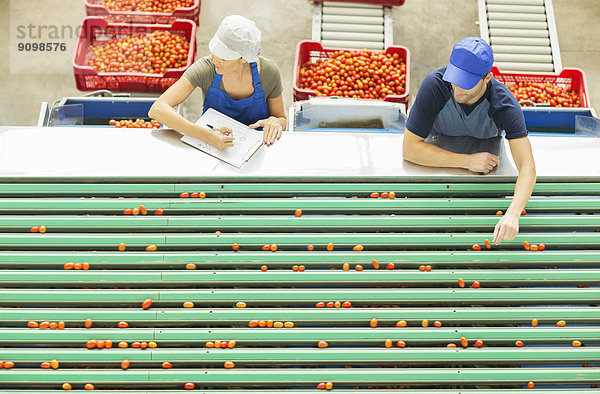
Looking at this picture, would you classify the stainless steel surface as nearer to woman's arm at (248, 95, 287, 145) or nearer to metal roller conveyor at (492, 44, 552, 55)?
woman's arm at (248, 95, 287, 145)

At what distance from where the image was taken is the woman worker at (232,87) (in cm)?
259

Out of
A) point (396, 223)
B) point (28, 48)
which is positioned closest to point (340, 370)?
point (396, 223)

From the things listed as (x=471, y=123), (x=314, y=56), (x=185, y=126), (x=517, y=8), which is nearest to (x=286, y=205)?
(x=185, y=126)

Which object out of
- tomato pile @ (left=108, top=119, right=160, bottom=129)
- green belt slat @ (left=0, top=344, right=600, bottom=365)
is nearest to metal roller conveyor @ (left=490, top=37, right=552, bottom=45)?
tomato pile @ (left=108, top=119, right=160, bottom=129)

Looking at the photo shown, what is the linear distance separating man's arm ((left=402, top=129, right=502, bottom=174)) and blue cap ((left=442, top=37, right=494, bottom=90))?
32cm

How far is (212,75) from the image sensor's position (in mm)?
3006

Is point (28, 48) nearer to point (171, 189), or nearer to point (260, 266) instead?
point (171, 189)

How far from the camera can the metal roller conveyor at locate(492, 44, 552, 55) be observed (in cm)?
543

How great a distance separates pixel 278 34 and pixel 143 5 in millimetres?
1523

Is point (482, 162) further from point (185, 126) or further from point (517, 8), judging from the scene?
point (517, 8)

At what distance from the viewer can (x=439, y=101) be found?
97.7 inches

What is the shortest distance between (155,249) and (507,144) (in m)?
1.76

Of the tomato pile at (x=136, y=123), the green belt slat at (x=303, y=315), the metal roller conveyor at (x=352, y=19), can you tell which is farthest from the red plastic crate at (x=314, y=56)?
the green belt slat at (x=303, y=315)

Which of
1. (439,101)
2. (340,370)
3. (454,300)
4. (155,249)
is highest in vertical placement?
(439,101)
